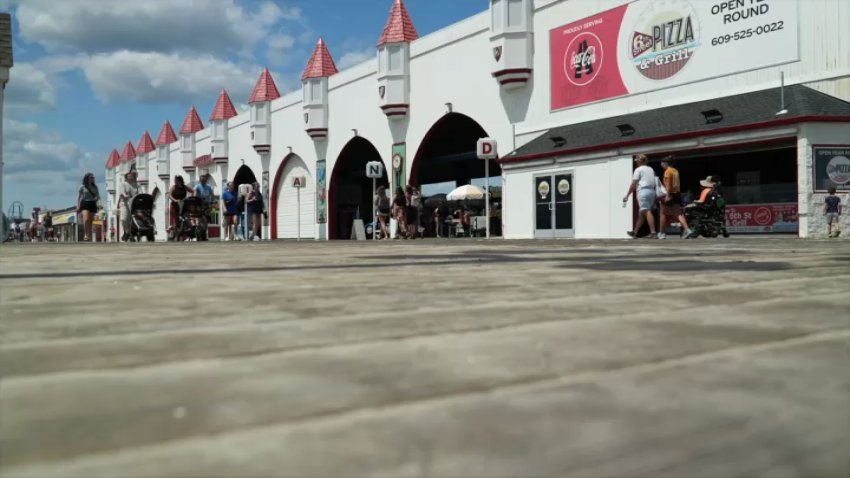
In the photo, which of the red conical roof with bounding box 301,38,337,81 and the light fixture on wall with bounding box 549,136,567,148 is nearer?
the light fixture on wall with bounding box 549,136,567,148

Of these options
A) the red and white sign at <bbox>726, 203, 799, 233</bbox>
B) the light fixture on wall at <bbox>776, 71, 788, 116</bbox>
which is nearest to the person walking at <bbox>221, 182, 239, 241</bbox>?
the light fixture on wall at <bbox>776, 71, 788, 116</bbox>

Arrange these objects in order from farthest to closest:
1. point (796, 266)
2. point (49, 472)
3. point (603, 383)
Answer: point (796, 266)
point (603, 383)
point (49, 472)

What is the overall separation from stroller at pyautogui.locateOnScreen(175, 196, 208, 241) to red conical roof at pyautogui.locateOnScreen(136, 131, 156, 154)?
4722 centimetres

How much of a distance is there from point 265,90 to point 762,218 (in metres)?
27.9

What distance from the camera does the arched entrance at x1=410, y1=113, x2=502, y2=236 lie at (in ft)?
84.2

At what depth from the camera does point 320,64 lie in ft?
105

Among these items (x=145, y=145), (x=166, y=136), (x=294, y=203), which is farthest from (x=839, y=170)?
(x=145, y=145)

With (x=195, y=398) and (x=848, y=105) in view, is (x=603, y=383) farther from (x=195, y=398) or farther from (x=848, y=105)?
(x=848, y=105)

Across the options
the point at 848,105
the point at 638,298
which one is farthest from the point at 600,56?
the point at 638,298

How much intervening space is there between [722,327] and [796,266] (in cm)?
253

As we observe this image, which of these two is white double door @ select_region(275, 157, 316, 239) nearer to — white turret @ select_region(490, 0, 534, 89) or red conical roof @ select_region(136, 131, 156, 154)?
white turret @ select_region(490, 0, 534, 89)

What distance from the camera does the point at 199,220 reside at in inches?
629

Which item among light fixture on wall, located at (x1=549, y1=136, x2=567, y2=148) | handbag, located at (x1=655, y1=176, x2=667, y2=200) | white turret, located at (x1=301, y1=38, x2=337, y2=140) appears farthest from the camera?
white turret, located at (x1=301, y1=38, x2=337, y2=140)

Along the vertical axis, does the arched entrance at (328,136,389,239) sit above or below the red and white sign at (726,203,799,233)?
above
